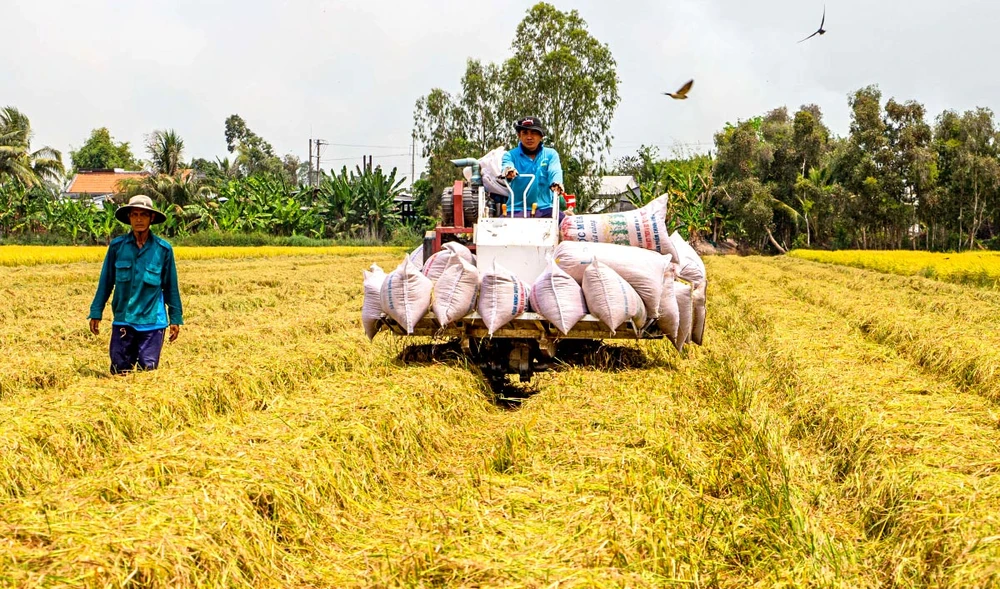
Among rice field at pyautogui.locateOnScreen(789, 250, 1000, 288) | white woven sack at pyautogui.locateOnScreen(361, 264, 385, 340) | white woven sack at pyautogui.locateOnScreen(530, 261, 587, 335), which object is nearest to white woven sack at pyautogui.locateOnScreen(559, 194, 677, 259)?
white woven sack at pyautogui.locateOnScreen(530, 261, 587, 335)

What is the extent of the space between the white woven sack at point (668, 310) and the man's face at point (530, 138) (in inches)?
72.6

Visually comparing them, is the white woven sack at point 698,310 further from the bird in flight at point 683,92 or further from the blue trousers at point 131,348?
the blue trousers at point 131,348

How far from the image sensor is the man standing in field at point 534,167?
6902 mm

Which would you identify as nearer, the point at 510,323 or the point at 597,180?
the point at 510,323

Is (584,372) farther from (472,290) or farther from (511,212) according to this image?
(511,212)

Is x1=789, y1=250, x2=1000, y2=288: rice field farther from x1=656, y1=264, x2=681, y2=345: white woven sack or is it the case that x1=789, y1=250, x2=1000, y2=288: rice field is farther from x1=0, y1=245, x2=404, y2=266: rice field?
x1=0, y1=245, x2=404, y2=266: rice field

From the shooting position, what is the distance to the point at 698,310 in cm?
641

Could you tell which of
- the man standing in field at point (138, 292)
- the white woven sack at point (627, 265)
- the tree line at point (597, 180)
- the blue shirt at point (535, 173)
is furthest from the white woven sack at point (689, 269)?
the tree line at point (597, 180)

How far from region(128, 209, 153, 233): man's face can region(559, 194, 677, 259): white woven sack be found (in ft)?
10.2

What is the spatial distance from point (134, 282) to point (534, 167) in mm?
3400

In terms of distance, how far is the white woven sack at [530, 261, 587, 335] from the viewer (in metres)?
5.40

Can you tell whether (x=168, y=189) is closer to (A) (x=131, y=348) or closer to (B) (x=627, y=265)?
(A) (x=131, y=348)

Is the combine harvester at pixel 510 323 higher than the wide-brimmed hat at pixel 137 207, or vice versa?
the wide-brimmed hat at pixel 137 207

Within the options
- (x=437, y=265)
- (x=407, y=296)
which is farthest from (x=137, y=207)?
(x=437, y=265)
